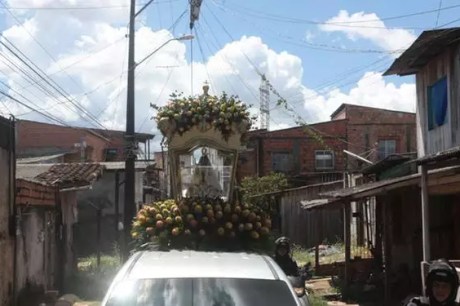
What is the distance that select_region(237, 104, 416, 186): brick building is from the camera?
127 feet

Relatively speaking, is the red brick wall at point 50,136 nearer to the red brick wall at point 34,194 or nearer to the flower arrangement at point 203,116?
the red brick wall at point 34,194

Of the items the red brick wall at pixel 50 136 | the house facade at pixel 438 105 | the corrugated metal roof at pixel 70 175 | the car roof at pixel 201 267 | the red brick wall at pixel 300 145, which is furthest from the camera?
the red brick wall at pixel 50 136

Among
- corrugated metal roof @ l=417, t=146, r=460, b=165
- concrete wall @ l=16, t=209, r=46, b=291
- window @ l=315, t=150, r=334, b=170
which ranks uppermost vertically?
window @ l=315, t=150, r=334, b=170

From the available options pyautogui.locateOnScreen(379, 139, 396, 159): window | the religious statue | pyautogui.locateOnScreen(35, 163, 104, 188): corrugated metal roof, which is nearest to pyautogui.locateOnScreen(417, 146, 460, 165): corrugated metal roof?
the religious statue

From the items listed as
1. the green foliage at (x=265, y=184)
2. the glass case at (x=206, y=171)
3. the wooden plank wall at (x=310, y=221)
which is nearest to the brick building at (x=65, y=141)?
the green foliage at (x=265, y=184)

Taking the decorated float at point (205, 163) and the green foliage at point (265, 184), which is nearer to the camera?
the decorated float at point (205, 163)

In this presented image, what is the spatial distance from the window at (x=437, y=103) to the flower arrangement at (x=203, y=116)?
23.0ft

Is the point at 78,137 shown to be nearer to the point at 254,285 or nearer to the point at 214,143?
the point at 214,143

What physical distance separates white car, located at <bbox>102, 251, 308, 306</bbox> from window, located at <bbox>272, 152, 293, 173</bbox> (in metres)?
34.3

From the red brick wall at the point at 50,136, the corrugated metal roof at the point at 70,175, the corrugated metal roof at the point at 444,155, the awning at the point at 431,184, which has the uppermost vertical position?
the red brick wall at the point at 50,136

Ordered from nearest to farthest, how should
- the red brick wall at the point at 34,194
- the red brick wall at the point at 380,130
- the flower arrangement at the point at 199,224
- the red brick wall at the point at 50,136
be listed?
the flower arrangement at the point at 199,224
the red brick wall at the point at 34,194
the red brick wall at the point at 380,130
the red brick wall at the point at 50,136

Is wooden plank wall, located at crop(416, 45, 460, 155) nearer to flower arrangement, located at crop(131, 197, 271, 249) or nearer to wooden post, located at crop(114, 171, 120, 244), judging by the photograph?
flower arrangement, located at crop(131, 197, 271, 249)

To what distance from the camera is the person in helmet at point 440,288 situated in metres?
4.53

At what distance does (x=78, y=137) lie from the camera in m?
43.1
